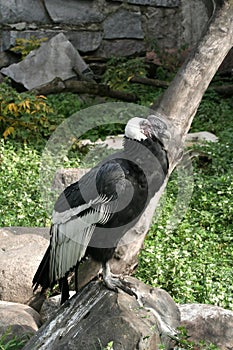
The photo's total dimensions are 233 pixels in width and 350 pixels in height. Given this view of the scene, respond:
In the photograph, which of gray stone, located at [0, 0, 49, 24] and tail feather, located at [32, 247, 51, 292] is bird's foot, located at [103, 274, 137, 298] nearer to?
tail feather, located at [32, 247, 51, 292]

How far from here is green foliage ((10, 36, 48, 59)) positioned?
9.32 meters

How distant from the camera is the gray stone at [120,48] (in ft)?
32.6

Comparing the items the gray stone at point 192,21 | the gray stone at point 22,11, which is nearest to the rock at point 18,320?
the gray stone at point 22,11

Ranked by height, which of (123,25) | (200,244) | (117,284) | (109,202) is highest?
(109,202)

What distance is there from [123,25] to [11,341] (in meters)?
6.79

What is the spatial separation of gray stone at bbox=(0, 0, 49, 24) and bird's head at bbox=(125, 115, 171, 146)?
20.1ft

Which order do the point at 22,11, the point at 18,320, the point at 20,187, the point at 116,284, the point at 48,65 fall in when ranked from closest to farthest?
the point at 116,284, the point at 18,320, the point at 20,187, the point at 48,65, the point at 22,11

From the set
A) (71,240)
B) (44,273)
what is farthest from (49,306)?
(71,240)

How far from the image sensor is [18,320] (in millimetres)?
4125

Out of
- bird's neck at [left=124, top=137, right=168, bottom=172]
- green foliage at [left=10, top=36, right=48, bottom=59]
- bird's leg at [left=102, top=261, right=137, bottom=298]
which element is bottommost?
green foliage at [left=10, top=36, right=48, bottom=59]

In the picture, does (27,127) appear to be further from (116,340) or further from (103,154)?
(116,340)

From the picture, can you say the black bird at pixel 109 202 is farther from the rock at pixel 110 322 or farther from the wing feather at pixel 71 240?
the rock at pixel 110 322

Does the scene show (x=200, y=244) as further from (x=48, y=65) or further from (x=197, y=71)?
(x=48, y=65)

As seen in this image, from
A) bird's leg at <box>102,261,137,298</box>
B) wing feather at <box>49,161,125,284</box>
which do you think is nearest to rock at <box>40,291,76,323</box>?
wing feather at <box>49,161,125,284</box>
